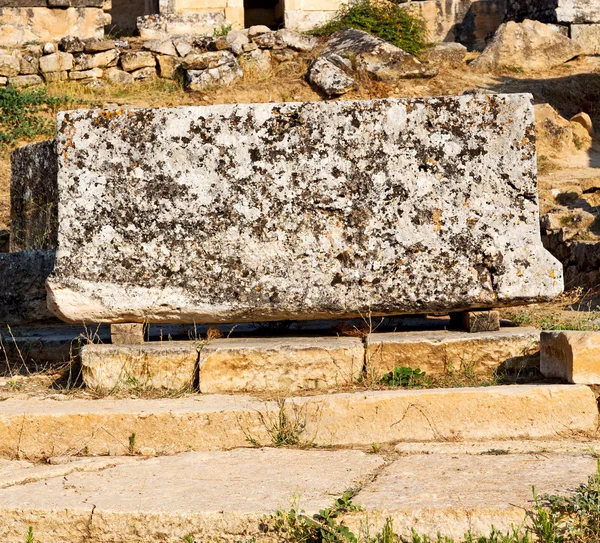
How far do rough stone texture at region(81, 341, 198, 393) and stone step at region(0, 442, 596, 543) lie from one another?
66 cm

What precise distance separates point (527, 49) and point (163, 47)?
603 centimetres

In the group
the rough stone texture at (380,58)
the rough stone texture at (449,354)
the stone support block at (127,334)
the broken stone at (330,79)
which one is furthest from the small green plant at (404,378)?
the rough stone texture at (380,58)

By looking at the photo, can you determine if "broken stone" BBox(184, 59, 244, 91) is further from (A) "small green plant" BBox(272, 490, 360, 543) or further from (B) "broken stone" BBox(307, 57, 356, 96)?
(A) "small green plant" BBox(272, 490, 360, 543)

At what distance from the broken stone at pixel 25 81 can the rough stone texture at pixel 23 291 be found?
319 inches

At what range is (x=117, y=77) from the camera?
1342 cm

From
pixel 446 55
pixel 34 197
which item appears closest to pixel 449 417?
pixel 34 197

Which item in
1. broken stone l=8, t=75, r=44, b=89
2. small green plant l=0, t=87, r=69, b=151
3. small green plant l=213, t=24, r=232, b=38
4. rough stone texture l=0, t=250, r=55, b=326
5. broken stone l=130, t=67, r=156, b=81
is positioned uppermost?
small green plant l=213, t=24, r=232, b=38

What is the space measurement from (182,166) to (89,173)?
1.39 feet

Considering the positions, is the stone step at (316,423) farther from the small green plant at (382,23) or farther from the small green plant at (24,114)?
the small green plant at (382,23)

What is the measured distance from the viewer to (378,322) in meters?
4.70

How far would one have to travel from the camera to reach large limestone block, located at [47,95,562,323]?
162 inches

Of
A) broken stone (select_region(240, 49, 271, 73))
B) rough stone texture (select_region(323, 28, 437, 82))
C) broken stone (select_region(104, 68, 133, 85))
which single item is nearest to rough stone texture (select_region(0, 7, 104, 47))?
broken stone (select_region(104, 68, 133, 85))

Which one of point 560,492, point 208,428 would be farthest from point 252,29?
point 560,492

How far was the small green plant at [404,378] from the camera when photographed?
4.06m
